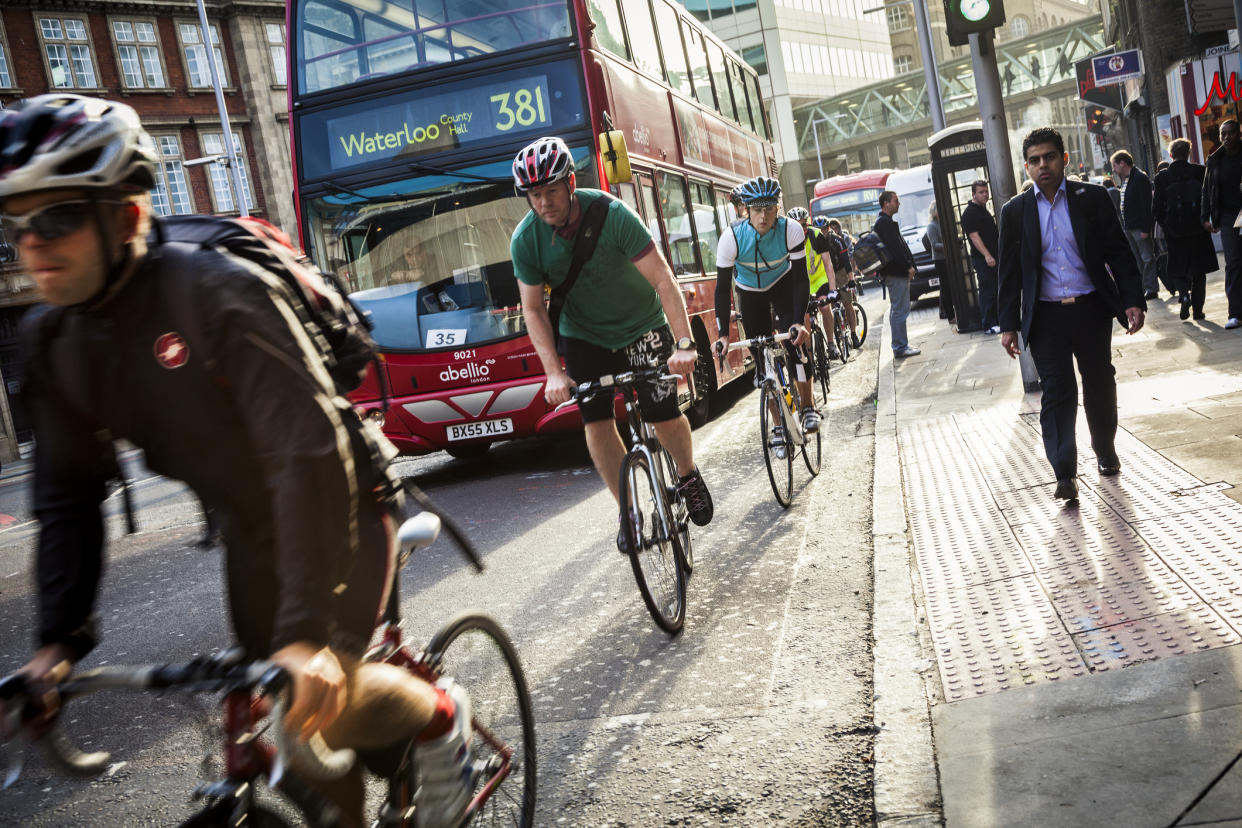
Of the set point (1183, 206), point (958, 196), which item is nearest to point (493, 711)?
point (1183, 206)

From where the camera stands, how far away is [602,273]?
5.49 meters

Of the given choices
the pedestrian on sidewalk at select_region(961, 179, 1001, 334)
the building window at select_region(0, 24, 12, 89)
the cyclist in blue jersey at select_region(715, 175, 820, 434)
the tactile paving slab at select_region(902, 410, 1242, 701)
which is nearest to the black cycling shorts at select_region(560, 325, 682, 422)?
the tactile paving slab at select_region(902, 410, 1242, 701)

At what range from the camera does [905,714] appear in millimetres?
3699

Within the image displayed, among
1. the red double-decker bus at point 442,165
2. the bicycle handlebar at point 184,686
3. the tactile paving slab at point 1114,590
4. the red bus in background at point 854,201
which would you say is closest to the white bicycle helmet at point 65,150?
the bicycle handlebar at point 184,686

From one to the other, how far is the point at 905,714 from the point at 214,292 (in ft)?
8.37

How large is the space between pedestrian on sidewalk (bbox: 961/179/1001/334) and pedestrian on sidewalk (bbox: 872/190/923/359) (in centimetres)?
73

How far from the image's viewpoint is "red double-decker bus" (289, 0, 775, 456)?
9.91m

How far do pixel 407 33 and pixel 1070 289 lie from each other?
6181 millimetres

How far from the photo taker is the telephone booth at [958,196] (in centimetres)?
1587

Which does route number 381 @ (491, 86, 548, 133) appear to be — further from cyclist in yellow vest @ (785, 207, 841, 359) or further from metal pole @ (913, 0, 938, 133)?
metal pole @ (913, 0, 938, 133)

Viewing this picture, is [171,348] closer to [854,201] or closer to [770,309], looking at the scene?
[770,309]

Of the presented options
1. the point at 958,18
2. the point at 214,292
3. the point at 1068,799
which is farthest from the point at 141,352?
the point at 958,18

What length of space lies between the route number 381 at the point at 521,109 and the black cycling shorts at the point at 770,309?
8.25 ft

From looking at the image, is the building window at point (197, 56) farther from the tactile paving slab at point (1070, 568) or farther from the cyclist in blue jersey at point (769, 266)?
the tactile paving slab at point (1070, 568)
